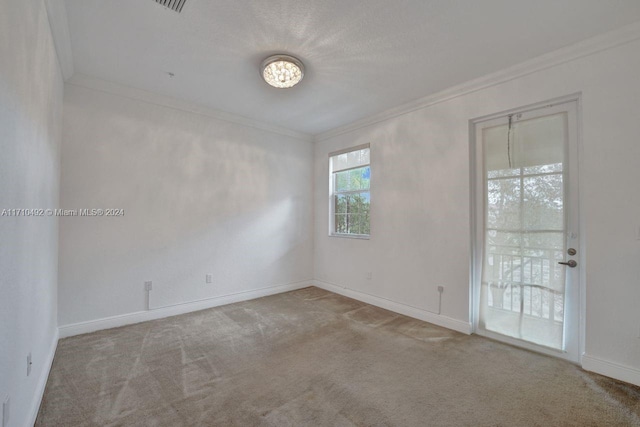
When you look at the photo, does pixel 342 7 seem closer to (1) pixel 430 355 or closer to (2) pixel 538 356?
(1) pixel 430 355

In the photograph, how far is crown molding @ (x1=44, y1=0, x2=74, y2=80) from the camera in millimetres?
1874

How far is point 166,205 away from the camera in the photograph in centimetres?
338

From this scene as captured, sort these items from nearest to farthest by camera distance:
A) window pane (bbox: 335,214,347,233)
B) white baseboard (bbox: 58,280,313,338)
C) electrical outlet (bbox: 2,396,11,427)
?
electrical outlet (bbox: 2,396,11,427) < white baseboard (bbox: 58,280,313,338) < window pane (bbox: 335,214,347,233)

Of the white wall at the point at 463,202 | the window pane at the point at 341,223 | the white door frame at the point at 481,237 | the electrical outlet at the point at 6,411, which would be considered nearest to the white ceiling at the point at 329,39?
the white wall at the point at 463,202

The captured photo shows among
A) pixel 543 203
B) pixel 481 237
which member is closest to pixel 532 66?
pixel 543 203

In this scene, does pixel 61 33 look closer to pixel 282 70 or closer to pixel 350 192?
pixel 282 70

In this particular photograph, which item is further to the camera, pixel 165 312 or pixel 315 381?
pixel 165 312

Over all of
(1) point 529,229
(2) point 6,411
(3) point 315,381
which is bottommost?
(3) point 315,381

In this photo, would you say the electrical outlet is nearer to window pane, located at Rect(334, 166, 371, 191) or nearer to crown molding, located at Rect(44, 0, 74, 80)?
crown molding, located at Rect(44, 0, 74, 80)

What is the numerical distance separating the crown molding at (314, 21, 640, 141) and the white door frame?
0.32 metres

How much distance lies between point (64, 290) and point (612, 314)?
4944mm

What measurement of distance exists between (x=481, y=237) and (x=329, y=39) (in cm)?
248

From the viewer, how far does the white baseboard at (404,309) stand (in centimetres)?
298

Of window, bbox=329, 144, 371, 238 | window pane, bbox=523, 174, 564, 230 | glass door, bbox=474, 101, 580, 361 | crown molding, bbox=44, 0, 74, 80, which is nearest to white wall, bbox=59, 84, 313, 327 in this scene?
crown molding, bbox=44, 0, 74, 80
